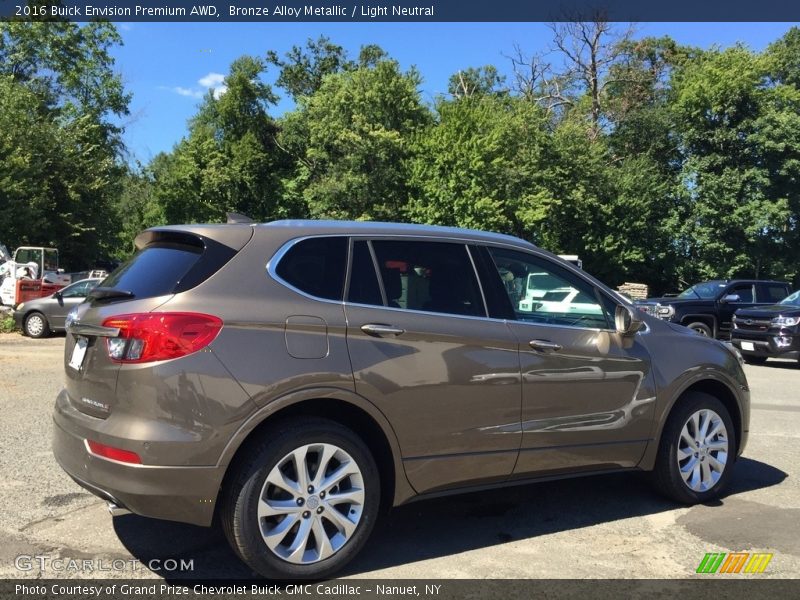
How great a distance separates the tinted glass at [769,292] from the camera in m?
17.6

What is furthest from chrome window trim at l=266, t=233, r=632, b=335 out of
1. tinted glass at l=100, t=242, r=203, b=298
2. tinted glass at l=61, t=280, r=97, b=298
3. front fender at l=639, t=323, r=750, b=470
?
tinted glass at l=61, t=280, r=97, b=298

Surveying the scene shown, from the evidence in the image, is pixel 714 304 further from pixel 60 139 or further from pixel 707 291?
pixel 60 139

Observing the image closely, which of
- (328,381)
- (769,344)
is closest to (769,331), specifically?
(769,344)

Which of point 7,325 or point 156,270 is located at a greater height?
point 156,270

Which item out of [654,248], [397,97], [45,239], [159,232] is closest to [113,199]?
[45,239]

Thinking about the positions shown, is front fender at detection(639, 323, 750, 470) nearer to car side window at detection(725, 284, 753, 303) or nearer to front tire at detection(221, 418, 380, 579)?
front tire at detection(221, 418, 380, 579)

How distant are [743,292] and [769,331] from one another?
391 centimetres

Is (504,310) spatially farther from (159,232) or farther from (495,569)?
(159,232)

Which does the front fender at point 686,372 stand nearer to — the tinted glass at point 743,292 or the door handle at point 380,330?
the door handle at point 380,330

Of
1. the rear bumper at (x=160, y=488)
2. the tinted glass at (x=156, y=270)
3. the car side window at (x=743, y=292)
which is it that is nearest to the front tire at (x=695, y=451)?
the rear bumper at (x=160, y=488)

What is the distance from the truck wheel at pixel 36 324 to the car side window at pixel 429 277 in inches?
591

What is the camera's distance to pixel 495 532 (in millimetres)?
4285

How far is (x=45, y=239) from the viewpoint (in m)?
36.6

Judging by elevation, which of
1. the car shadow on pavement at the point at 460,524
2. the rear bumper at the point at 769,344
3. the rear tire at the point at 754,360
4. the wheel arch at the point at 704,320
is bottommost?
the rear tire at the point at 754,360
